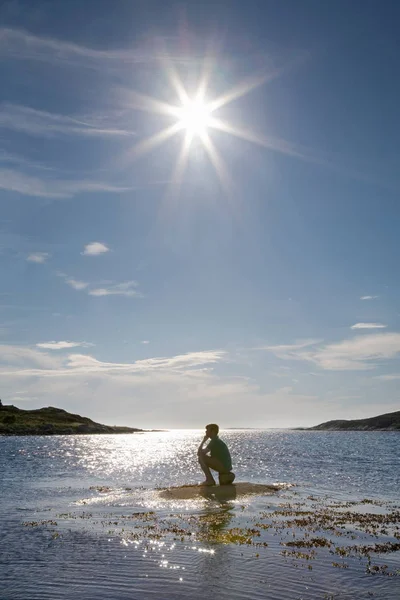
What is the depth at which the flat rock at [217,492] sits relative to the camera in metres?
29.2

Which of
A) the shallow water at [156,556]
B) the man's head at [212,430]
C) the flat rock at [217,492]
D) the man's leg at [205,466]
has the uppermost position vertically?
the man's head at [212,430]

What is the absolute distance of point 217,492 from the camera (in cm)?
3050

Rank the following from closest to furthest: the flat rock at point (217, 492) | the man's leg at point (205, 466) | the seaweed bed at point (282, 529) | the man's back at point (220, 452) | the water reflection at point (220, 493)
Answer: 1. the seaweed bed at point (282, 529)
2. the water reflection at point (220, 493)
3. the flat rock at point (217, 492)
4. the man's back at point (220, 452)
5. the man's leg at point (205, 466)

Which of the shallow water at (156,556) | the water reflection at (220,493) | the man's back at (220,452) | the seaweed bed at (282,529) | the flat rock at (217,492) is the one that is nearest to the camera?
the shallow water at (156,556)

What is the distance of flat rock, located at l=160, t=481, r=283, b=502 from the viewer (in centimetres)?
2923

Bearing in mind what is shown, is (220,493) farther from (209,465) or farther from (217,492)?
(209,465)

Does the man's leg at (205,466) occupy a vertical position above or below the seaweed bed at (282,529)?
above

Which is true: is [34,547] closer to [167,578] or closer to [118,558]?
[118,558]

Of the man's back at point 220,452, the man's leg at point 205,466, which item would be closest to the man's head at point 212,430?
the man's back at point 220,452

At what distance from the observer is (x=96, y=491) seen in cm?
3472

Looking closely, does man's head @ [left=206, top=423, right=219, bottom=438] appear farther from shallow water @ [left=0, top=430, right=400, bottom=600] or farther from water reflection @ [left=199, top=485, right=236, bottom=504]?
shallow water @ [left=0, top=430, right=400, bottom=600]

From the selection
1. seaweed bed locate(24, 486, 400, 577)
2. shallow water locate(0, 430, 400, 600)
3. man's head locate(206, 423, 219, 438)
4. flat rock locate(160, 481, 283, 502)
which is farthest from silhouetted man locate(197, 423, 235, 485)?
seaweed bed locate(24, 486, 400, 577)

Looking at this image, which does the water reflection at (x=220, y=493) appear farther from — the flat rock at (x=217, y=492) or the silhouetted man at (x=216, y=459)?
the silhouetted man at (x=216, y=459)

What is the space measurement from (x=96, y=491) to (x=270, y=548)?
67.7ft
